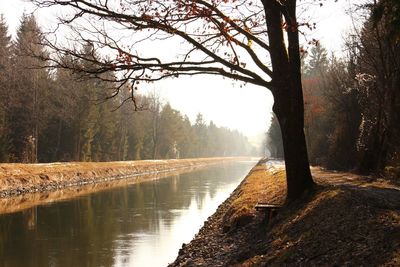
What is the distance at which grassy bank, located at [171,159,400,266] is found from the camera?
650cm

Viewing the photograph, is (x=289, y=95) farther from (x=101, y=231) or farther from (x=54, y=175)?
Answer: (x=54, y=175)

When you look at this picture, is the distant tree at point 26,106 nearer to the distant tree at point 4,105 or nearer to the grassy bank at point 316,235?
the distant tree at point 4,105

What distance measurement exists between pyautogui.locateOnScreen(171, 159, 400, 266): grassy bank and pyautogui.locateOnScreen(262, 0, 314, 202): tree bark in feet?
2.05

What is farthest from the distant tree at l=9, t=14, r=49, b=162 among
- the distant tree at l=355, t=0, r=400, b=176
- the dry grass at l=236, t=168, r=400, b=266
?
the dry grass at l=236, t=168, r=400, b=266

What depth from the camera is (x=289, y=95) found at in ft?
36.3

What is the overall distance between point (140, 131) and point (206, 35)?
61927 millimetres

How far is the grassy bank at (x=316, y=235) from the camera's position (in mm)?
6504

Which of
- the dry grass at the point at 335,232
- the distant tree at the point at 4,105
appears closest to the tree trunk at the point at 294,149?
the dry grass at the point at 335,232

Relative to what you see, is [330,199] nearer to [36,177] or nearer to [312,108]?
[36,177]

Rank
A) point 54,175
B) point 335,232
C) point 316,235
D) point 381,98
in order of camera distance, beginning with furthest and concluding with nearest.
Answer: point 54,175 → point 381,98 → point 316,235 → point 335,232

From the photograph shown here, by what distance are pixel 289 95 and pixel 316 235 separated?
432 centimetres

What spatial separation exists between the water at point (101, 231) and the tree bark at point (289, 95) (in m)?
4.52

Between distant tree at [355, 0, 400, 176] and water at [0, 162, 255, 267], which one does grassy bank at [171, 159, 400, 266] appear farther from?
distant tree at [355, 0, 400, 176]

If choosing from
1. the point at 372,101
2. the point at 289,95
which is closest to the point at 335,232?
the point at 289,95
